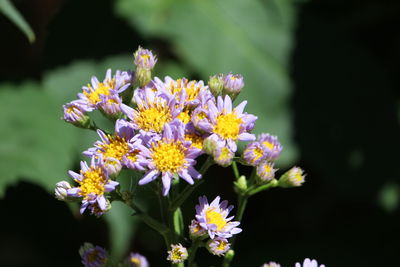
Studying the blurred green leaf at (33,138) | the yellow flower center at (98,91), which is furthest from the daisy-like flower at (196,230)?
the blurred green leaf at (33,138)

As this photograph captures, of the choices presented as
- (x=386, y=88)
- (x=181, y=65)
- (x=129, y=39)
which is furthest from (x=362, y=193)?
(x=129, y=39)

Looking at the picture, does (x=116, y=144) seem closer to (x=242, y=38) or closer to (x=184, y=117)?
(x=184, y=117)

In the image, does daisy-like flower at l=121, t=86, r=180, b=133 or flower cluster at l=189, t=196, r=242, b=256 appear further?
daisy-like flower at l=121, t=86, r=180, b=133

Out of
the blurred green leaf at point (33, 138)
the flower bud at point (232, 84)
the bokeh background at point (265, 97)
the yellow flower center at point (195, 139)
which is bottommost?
the yellow flower center at point (195, 139)

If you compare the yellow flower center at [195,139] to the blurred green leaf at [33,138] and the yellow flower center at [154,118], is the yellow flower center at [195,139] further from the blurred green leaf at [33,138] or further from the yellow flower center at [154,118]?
the blurred green leaf at [33,138]

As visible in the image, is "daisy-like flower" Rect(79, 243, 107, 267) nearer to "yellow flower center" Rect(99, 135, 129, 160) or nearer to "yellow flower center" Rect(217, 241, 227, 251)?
"yellow flower center" Rect(99, 135, 129, 160)

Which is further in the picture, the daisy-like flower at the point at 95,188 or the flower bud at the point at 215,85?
the flower bud at the point at 215,85

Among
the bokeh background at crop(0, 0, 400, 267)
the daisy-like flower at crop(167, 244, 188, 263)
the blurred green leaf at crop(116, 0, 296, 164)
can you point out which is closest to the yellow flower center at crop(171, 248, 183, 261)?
the daisy-like flower at crop(167, 244, 188, 263)
